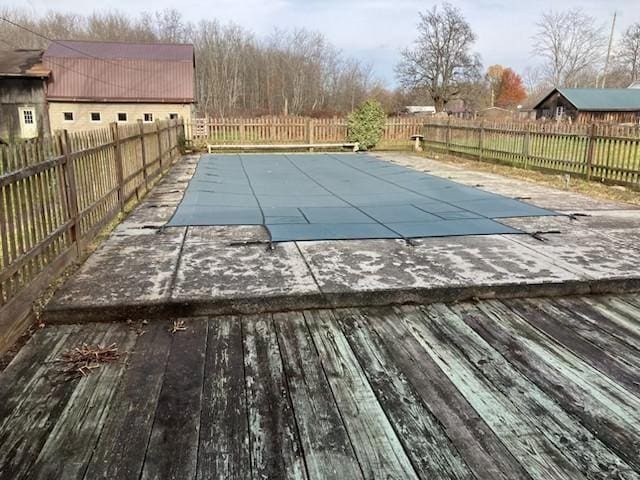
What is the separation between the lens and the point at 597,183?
911 cm

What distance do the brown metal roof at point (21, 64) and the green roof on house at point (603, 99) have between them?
1177 inches

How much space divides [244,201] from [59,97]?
65.9ft

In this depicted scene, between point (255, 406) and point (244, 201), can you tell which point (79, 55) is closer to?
point (244, 201)

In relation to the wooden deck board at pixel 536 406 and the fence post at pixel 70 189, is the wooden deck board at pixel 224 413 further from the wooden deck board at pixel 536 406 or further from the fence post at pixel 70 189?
the fence post at pixel 70 189

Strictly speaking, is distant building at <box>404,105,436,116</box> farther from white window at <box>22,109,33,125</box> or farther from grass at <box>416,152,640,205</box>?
grass at <box>416,152,640,205</box>

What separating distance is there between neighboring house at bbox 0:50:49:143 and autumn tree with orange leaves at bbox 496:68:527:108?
54.7m

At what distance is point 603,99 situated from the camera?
99.5 feet

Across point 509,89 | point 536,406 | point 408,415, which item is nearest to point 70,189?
point 408,415

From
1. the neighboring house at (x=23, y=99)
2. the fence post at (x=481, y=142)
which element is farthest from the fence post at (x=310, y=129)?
the neighboring house at (x=23, y=99)

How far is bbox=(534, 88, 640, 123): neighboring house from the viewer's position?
29.4 metres

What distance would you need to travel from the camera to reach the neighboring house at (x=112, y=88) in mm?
22875

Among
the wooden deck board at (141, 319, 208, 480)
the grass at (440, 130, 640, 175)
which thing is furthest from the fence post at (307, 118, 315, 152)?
the wooden deck board at (141, 319, 208, 480)

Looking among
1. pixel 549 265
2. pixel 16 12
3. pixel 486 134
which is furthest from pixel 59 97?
pixel 549 265

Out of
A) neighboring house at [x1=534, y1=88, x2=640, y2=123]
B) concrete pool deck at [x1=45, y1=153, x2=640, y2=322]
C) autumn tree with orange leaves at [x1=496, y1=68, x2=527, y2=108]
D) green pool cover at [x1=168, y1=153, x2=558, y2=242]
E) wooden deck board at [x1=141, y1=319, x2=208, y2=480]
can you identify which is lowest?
wooden deck board at [x1=141, y1=319, x2=208, y2=480]
